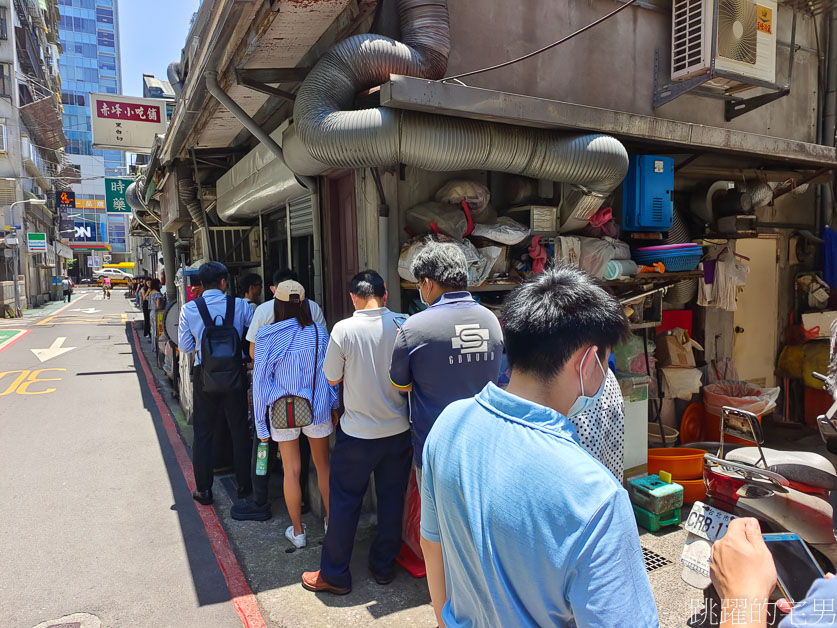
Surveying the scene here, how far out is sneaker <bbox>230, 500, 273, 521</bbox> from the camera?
4.66 metres

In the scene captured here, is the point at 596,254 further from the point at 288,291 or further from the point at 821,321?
the point at 821,321

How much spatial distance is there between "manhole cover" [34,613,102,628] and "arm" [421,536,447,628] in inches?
108

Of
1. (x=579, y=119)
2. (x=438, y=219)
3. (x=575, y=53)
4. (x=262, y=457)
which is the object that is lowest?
(x=262, y=457)

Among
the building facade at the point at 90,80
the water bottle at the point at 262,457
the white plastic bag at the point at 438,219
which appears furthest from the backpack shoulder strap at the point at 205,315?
the building facade at the point at 90,80

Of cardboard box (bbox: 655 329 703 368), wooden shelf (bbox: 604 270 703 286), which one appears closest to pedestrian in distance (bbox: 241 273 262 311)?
wooden shelf (bbox: 604 270 703 286)

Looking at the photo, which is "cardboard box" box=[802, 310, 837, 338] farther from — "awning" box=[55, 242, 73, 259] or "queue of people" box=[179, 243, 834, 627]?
"awning" box=[55, 242, 73, 259]

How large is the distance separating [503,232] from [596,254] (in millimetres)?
949

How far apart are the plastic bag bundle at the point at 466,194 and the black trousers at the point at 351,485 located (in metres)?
1.98

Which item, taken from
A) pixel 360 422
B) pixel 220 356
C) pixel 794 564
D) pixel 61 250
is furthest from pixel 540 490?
pixel 61 250

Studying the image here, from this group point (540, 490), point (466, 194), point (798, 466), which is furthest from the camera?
point (466, 194)

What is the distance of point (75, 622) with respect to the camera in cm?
338

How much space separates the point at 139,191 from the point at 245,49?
9.81m

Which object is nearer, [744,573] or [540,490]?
[540,490]

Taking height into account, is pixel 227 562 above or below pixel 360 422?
below
